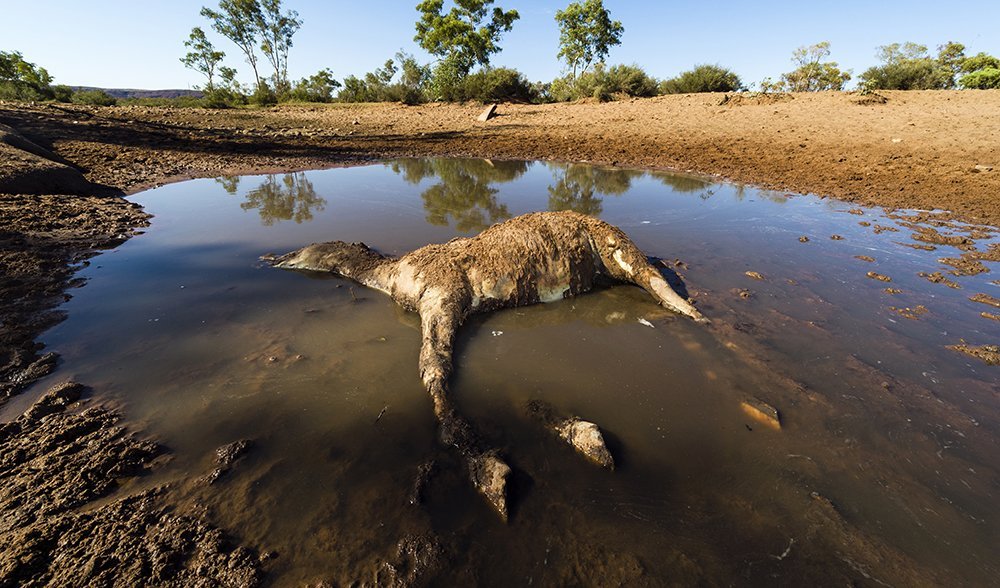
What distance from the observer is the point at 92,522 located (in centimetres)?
236

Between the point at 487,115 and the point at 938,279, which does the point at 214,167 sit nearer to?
the point at 487,115

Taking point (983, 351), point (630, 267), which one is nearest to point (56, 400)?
point (630, 267)

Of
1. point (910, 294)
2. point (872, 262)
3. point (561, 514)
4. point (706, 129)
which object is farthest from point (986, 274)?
point (706, 129)

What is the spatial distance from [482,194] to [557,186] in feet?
7.91

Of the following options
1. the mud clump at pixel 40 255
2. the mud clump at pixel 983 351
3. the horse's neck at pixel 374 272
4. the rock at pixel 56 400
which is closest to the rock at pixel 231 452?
the rock at pixel 56 400

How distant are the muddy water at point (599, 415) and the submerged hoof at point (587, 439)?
105 mm

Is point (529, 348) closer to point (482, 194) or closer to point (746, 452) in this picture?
point (746, 452)

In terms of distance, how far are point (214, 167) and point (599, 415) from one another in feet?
51.4

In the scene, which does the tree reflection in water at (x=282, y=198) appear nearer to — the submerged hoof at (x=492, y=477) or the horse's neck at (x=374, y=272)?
the horse's neck at (x=374, y=272)

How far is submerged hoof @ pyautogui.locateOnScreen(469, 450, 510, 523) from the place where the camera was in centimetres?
257

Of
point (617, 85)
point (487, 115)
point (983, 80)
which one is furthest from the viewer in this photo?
point (617, 85)

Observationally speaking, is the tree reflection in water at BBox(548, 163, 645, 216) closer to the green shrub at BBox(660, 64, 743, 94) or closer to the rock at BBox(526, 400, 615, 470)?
the rock at BBox(526, 400, 615, 470)

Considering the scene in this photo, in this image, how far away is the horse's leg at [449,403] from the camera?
105 inches

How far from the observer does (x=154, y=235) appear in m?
7.42
